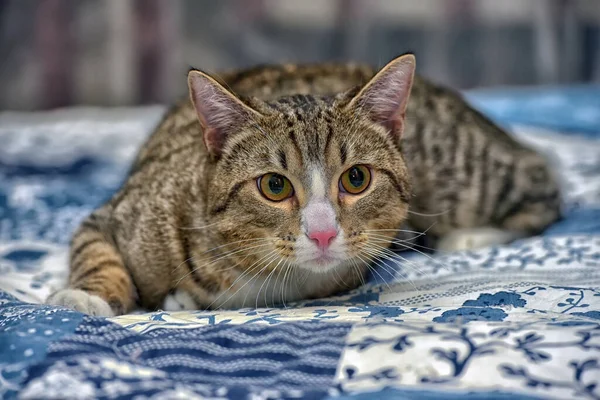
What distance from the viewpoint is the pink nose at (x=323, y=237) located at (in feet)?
5.10

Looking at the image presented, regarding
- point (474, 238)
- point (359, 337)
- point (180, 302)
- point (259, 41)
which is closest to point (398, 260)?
point (474, 238)

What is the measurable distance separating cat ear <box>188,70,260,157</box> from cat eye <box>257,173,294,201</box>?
0.15 m

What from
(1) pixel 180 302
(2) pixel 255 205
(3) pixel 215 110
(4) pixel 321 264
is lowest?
(1) pixel 180 302

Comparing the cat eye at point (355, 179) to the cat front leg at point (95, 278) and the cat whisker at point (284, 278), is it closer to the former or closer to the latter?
the cat whisker at point (284, 278)

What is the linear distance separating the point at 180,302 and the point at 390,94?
69 cm

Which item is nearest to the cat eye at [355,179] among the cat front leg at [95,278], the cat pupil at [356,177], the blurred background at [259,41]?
the cat pupil at [356,177]

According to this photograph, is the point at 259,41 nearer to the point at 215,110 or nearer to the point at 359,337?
the point at 215,110

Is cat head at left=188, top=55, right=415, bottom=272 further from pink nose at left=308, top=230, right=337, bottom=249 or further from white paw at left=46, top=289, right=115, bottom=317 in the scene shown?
white paw at left=46, top=289, right=115, bottom=317

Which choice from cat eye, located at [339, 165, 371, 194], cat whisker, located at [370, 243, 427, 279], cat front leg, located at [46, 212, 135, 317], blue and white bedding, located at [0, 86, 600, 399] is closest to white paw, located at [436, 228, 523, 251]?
blue and white bedding, located at [0, 86, 600, 399]

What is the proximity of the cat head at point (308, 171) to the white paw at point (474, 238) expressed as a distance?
472 millimetres

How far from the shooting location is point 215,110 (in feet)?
5.66

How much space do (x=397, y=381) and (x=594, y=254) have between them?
1.05 meters

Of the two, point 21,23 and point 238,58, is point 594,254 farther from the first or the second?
point 21,23

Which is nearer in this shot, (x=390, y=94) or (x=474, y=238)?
(x=390, y=94)
